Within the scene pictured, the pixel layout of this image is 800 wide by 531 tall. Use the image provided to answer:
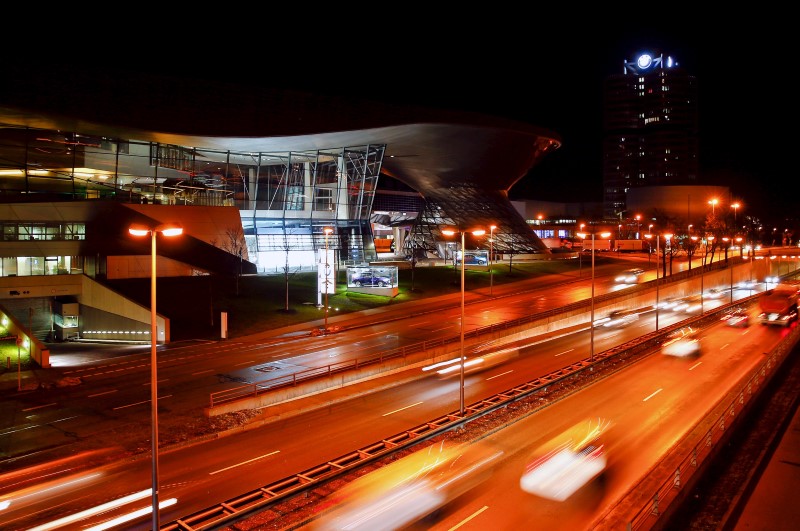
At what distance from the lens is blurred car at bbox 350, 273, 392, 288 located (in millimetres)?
47594

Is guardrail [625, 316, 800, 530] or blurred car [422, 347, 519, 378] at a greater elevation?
guardrail [625, 316, 800, 530]

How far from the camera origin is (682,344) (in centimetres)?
3098

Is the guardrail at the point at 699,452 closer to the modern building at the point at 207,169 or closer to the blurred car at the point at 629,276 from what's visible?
the modern building at the point at 207,169

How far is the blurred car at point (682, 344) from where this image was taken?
28.6 meters

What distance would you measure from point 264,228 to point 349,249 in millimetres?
9658

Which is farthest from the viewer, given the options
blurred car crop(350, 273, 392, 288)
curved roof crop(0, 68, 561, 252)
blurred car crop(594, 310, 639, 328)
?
blurred car crop(350, 273, 392, 288)

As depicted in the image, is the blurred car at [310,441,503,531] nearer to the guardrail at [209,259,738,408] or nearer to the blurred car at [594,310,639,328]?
the guardrail at [209,259,738,408]

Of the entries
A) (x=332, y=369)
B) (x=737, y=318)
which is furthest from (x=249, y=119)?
(x=737, y=318)

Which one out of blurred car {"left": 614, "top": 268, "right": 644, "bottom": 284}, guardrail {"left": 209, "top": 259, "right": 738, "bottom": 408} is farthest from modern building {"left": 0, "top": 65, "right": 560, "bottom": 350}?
guardrail {"left": 209, "top": 259, "right": 738, "bottom": 408}

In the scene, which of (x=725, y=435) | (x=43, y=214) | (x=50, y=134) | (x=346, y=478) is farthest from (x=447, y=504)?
(x=50, y=134)

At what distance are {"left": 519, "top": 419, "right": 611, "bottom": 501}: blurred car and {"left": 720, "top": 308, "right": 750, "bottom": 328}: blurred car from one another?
28.0m

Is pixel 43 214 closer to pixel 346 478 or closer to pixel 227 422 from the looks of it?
pixel 227 422

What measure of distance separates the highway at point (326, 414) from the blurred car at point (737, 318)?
5851 millimetres

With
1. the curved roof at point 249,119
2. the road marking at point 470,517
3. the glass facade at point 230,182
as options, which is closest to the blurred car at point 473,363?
the road marking at point 470,517
